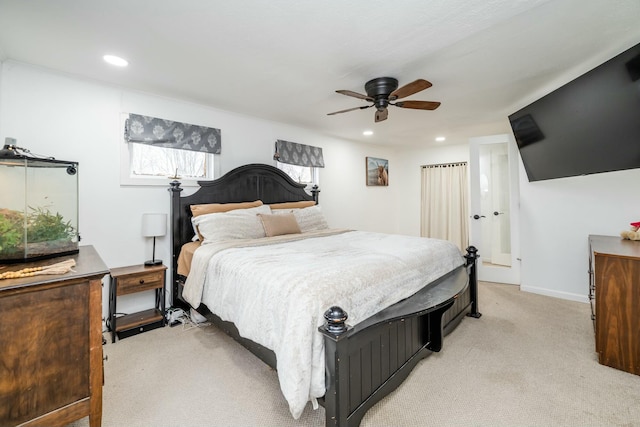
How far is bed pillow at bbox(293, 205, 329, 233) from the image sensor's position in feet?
12.0

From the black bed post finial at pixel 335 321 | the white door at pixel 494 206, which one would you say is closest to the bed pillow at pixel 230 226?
the black bed post finial at pixel 335 321

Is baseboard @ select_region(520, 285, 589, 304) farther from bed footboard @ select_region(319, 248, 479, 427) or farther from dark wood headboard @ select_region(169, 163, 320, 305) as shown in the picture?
dark wood headboard @ select_region(169, 163, 320, 305)

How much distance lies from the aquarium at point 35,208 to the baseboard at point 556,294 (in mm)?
4882

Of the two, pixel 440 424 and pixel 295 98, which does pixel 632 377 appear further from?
pixel 295 98

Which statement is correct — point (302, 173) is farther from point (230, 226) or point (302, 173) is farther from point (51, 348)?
point (51, 348)

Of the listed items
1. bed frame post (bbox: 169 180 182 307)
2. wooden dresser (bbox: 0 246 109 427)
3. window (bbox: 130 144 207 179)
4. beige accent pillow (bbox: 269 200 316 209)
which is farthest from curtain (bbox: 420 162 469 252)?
wooden dresser (bbox: 0 246 109 427)

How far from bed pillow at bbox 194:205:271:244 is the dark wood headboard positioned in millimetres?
339

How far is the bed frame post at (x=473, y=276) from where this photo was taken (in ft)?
9.53

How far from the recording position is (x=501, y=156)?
14.3 ft

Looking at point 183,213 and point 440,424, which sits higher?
point 183,213

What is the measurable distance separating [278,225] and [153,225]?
1.27m

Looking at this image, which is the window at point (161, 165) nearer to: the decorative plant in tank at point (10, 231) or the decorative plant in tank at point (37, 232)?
the decorative plant in tank at point (37, 232)

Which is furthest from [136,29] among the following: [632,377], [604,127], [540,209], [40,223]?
[540,209]

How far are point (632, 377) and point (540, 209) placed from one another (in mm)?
2251
